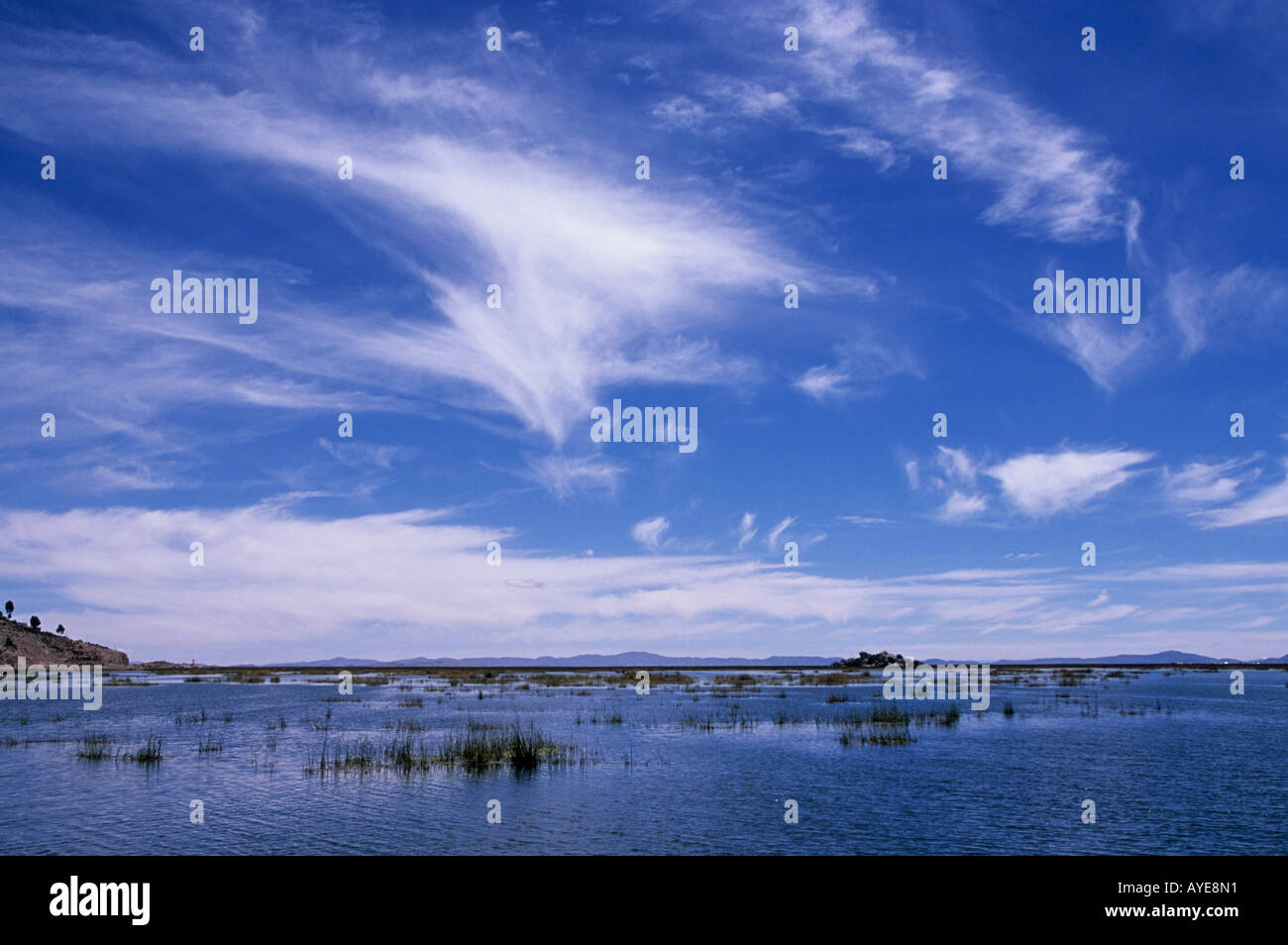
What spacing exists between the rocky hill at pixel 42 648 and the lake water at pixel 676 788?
327ft

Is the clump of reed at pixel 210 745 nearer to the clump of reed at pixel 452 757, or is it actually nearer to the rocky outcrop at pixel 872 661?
the clump of reed at pixel 452 757

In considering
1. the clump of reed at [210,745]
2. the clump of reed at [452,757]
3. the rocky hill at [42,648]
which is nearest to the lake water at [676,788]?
the clump of reed at [210,745]

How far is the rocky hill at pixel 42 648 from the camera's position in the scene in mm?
142000

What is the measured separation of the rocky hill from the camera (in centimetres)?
14200

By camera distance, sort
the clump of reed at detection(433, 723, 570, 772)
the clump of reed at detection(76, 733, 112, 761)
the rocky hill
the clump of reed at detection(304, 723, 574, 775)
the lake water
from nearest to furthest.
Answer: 1. the lake water
2. the clump of reed at detection(304, 723, 574, 775)
3. the clump of reed at detection(433, 723, 570, 772)
4. the clump of reed at detection(76, 733, 112, 761)
5. the rocky hill

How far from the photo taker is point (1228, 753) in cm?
4503

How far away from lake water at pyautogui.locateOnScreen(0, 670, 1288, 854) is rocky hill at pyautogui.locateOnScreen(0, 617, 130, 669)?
9952 cm

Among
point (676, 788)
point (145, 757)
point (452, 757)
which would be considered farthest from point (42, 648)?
point (676, 788)

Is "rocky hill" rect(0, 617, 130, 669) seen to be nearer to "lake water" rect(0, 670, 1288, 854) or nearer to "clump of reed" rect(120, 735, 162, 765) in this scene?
"lake water" rect(0, 670, 1288, 854)

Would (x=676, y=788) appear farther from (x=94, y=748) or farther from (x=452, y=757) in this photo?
(x=94, y=748)

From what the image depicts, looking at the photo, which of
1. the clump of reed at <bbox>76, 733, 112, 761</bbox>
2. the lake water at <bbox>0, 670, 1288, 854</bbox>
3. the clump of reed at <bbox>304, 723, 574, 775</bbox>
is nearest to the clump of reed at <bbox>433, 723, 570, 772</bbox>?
the clump of reed at <bbox>304, 723, 574, 775</bbox>
